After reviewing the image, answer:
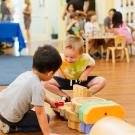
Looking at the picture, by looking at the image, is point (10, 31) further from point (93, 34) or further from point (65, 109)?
point (65, 109)

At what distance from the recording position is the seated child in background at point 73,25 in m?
6.45

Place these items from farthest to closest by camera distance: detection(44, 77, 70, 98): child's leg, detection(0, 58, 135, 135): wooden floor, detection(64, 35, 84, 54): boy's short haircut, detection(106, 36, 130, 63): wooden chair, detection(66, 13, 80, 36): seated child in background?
detection(66, 13, 80, 36): seated child in background
detection(106, 36, 130, 63): wooden chair
detection(44, 77, 70, 98): child's leg
detection(64, 35, 84, 54): boy's short haircut
detection(0, 58, 135, 135): wooden floor

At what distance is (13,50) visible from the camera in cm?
702

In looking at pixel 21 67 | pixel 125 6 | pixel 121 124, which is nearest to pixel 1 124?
pixel 121 124

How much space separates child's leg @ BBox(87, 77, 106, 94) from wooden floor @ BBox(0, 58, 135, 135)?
23 cm

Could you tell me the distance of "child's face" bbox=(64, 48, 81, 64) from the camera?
2.54 metres

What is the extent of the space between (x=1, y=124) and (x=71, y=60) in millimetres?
690

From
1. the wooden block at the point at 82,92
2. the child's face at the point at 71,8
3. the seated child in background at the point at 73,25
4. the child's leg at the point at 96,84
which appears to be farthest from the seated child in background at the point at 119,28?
the wooden block at the point at 82,92

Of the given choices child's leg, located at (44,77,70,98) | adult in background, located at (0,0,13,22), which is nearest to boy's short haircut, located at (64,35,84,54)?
child's leg, located at (44,77,70,98)

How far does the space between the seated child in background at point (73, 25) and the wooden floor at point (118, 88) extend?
90 cm

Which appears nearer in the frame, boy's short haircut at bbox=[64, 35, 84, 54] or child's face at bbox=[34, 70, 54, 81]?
child's face at bbox=[34, 70, 54, 81]

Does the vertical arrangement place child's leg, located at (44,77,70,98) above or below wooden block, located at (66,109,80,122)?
above

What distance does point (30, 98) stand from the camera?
6.68 ft

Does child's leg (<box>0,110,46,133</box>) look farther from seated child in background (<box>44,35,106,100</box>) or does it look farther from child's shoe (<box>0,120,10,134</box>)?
seated child in background (<box>44,35,106,100</box>)
